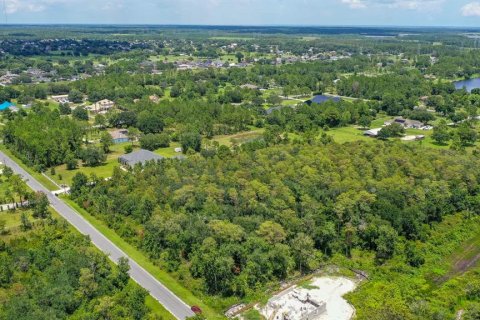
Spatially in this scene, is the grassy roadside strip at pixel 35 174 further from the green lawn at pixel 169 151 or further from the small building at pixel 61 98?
the small building at pixel 61 98

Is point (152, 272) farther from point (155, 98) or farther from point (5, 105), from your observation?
point (5, 105)

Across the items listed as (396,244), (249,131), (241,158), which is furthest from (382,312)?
(249,131)

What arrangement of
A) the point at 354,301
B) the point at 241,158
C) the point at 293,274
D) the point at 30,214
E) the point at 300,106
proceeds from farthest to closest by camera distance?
the point at 300,106, the point at 241,158, the point at 30,214, the point at 293,274, the point at 354,301

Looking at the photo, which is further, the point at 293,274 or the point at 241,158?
the point at 241,158

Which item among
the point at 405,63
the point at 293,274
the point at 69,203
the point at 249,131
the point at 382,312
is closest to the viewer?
the point at 382,312

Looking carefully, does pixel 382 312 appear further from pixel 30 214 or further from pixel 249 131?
pixel 249 131

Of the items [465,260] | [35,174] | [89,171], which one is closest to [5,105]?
[35,174]
